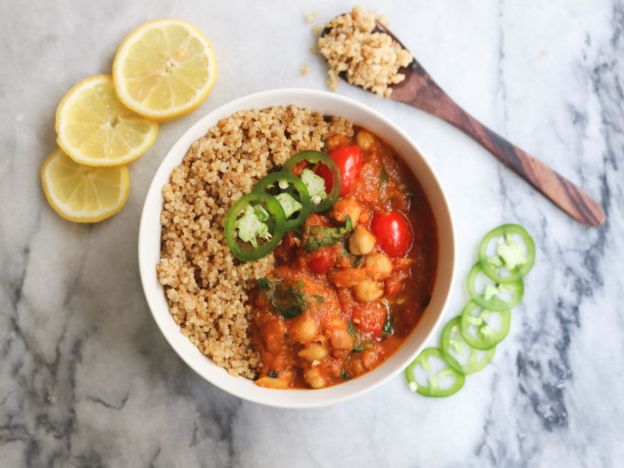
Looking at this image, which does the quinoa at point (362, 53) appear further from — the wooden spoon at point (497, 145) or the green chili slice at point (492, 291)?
the green chili slice at point (492, 291)

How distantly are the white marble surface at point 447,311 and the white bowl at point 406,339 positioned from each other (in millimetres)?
415

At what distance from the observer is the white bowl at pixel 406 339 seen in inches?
104

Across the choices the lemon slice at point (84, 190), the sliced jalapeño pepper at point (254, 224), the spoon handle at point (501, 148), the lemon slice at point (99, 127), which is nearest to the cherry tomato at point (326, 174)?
the sliced jalapeño pepper at point (254, 224)

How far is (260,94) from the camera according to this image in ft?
8.91

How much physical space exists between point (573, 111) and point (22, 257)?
8.92 feet

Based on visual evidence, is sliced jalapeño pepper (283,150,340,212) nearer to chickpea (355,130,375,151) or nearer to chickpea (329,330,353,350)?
chickpea (355,130,375,151)

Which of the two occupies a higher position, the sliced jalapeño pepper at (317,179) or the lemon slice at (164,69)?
the lemon slice at (164,69)

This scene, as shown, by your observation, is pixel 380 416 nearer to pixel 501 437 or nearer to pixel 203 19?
pixel 501 437

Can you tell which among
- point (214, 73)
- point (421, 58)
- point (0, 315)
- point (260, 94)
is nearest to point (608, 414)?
point (421, 58)

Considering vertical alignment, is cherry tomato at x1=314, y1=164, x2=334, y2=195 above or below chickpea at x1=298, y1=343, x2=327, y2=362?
above

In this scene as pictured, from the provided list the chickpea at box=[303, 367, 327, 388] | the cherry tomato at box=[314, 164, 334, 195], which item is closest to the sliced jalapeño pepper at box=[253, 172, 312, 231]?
the cherry tomato at box=[314, 164, 334, 195]

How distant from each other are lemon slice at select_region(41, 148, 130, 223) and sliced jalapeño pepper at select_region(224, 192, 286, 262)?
2.26 ft

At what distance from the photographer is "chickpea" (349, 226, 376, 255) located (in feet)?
8.74

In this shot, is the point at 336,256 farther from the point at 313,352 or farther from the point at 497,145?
the point at 497,145
